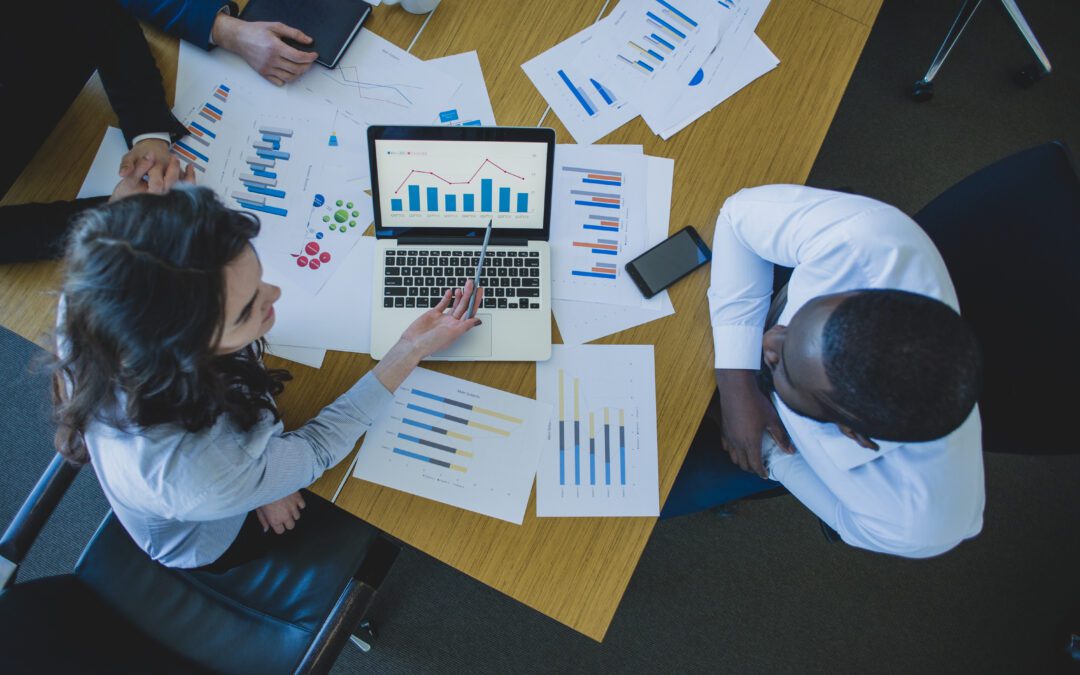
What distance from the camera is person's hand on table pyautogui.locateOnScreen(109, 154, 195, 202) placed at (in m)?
1.18

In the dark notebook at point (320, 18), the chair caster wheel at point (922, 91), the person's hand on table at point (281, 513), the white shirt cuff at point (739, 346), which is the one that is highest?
the chair caster wheel at point (922, 91)

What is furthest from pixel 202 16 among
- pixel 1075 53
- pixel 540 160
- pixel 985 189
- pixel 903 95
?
pixel 1075 53

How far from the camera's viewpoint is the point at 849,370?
843mm

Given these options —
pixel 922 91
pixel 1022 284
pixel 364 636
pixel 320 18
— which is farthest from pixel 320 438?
pixel 922 91

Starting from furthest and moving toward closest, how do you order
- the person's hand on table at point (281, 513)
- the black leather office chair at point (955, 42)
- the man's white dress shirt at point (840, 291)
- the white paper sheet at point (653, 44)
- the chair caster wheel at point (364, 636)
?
the black leather office chair at point (955, 42) < the chair caster wheel at point (364, 636) < the white paper sheet at point (653, 44) < the person's hand on table at point (281, 513) < the man's white dress shirt at point (840, 291)

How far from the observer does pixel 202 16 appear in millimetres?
1269

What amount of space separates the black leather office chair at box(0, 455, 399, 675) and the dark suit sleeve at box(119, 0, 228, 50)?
0.83 metres

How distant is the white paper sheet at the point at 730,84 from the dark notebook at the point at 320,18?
64 cm

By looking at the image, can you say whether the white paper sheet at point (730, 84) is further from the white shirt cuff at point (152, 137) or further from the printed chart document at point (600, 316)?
the white shirt cuff at point (152, 137)

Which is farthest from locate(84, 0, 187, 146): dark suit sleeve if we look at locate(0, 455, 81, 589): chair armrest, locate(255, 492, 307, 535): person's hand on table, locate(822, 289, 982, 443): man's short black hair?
locate(822, 289, 982, 443): man's short black hair

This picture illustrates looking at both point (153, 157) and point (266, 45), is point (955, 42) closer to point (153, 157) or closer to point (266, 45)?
point (266, 45)

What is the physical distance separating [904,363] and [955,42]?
6.05 ft

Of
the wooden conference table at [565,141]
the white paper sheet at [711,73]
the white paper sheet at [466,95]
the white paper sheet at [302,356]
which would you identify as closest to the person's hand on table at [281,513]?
the wooden conference table at [565,141]

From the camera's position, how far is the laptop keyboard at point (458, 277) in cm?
119
